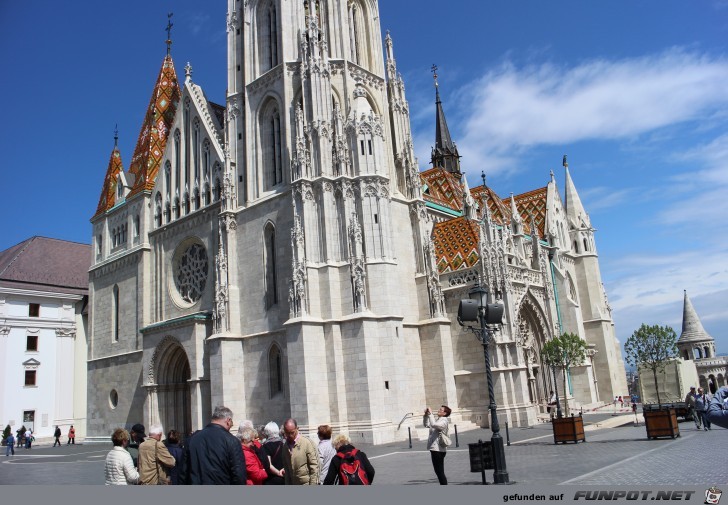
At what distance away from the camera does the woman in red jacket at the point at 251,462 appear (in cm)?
642

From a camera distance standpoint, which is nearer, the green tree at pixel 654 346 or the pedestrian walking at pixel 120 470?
the pedestrian walking at pixel 120 470

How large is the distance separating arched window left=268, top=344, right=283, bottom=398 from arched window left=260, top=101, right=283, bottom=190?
7146mm

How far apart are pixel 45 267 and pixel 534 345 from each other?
105ft

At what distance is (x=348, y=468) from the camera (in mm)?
6250

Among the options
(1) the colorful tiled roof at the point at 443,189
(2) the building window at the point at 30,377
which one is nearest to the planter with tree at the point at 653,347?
(1) the colorful tiled roof at the point at 443,189

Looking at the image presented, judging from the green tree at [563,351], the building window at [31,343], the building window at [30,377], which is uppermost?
the building window at [31,343]

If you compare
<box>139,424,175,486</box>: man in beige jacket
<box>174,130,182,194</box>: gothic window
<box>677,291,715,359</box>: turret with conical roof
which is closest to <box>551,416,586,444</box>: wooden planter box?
<box>139,424,175,486</box>: man in beige jacket

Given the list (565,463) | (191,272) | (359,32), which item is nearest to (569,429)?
(565,463)

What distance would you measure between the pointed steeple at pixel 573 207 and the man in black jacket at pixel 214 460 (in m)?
39.6

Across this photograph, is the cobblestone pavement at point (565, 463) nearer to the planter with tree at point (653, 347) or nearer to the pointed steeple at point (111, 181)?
the planter with tree at point (653, 347)

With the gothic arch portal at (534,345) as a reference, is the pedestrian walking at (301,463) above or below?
below

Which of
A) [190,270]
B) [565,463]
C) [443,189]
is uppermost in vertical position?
[443,189]

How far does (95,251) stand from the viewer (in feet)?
121

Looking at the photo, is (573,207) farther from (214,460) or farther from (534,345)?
(214,460)
